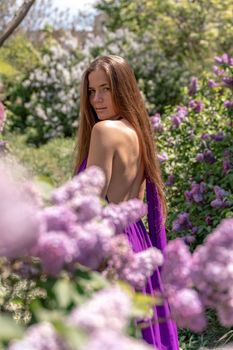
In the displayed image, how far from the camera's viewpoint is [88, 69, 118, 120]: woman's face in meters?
2.95

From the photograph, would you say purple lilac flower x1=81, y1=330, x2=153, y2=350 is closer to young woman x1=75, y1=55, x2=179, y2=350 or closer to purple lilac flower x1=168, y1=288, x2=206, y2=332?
purple lilac flower x1=168, y1=288, x2=206, y2=332

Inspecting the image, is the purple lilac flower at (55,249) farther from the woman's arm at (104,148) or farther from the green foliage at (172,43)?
the green foliage at (172,43)

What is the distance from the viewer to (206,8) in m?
14.4

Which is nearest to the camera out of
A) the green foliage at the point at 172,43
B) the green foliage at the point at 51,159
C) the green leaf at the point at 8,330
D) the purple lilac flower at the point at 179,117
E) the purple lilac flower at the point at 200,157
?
the green leaf at the point at 8,330

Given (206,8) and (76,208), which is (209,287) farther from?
(206,8)

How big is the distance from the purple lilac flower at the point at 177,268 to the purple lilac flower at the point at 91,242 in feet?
0.42

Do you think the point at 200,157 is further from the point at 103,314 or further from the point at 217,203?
the point at 103,314


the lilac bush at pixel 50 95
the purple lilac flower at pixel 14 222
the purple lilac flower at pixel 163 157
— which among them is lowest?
the lilac bush at pixel 50 95

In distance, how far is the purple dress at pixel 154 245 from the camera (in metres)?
2.88

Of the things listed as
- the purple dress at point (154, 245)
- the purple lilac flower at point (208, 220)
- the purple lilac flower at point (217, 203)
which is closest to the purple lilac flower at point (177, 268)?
the purple dress at point (154, 245)

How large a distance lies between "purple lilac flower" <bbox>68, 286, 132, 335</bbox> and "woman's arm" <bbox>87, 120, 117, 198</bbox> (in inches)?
64.5

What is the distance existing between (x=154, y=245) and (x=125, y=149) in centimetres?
62

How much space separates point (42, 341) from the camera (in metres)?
1.01

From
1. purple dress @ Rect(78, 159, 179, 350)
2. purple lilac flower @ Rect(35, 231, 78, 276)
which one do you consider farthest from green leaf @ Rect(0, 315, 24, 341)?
purple dress @ Rect(78, 159, 179, 350)
